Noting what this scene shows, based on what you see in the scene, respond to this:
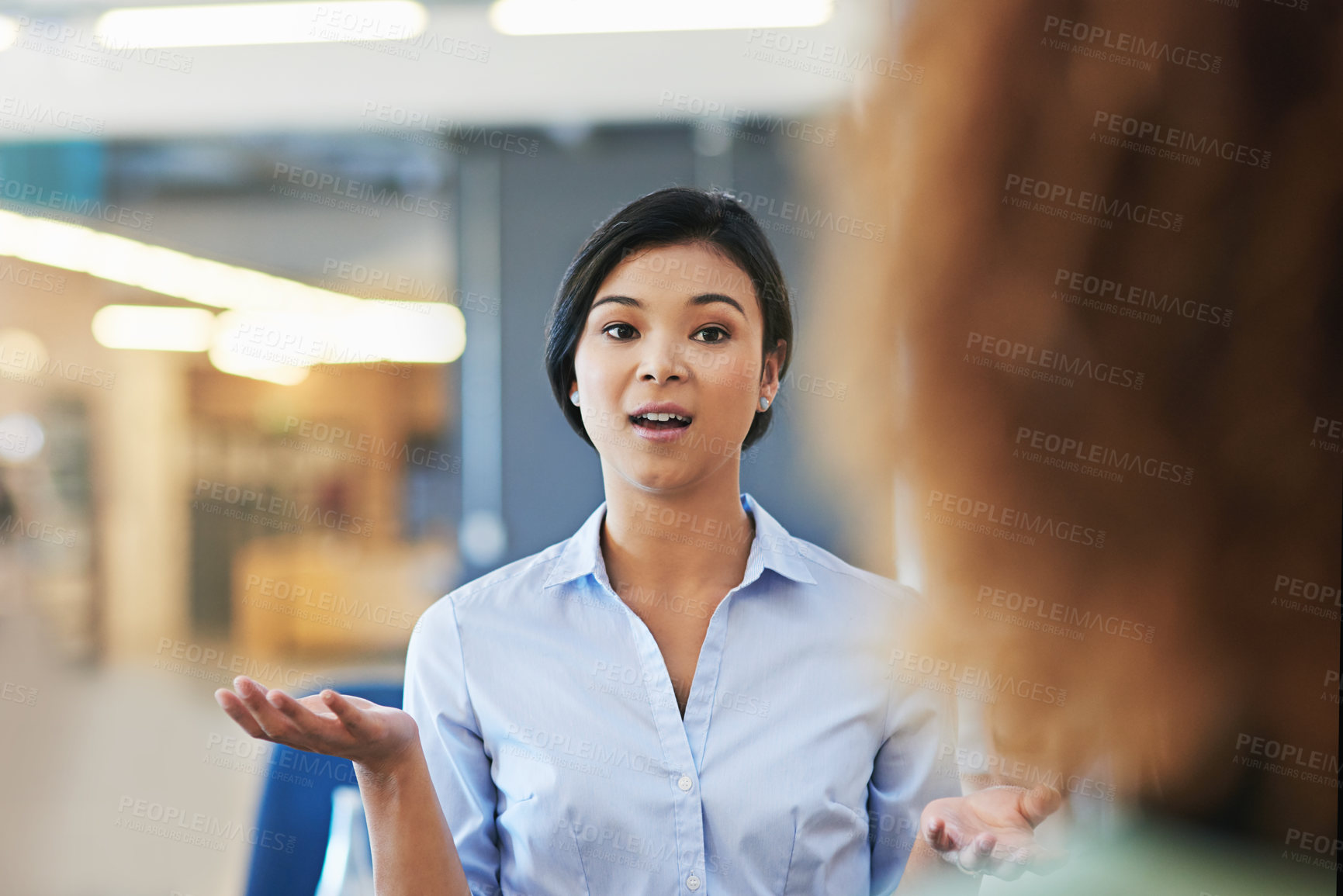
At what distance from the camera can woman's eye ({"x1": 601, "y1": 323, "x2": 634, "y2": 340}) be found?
854 mm

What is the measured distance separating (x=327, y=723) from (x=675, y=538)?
1.21 feet

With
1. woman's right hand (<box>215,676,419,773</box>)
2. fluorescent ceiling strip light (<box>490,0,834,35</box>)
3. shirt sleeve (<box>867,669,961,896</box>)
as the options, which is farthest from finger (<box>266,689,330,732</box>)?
fluorescent ceiling strip light (<box>490,0,834,35</box>)

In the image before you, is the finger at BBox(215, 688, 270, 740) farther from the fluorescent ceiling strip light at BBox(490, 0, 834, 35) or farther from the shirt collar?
the fluorescent ceiling strip light at BBox(490, 0, 834, 35)

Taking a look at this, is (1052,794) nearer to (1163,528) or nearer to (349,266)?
(1163,528)

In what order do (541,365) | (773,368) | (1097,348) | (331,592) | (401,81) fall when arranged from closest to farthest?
(1097,348)
(773,368)
(541,365)
(401,81)
(331,592)

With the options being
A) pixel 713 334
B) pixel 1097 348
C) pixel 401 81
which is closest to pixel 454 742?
pixel 713 334

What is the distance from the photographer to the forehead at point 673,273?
85cm

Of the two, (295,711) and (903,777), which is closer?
(295,711)

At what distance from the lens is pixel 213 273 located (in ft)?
10.6

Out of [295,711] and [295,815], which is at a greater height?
[295,711]

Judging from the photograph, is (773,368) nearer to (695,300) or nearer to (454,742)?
(695,300)

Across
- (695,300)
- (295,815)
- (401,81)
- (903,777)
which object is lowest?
(295,815)

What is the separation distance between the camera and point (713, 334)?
862 millimetres

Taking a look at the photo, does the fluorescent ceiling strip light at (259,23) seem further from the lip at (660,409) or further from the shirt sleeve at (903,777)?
the shirt sleeve at (903,777)
